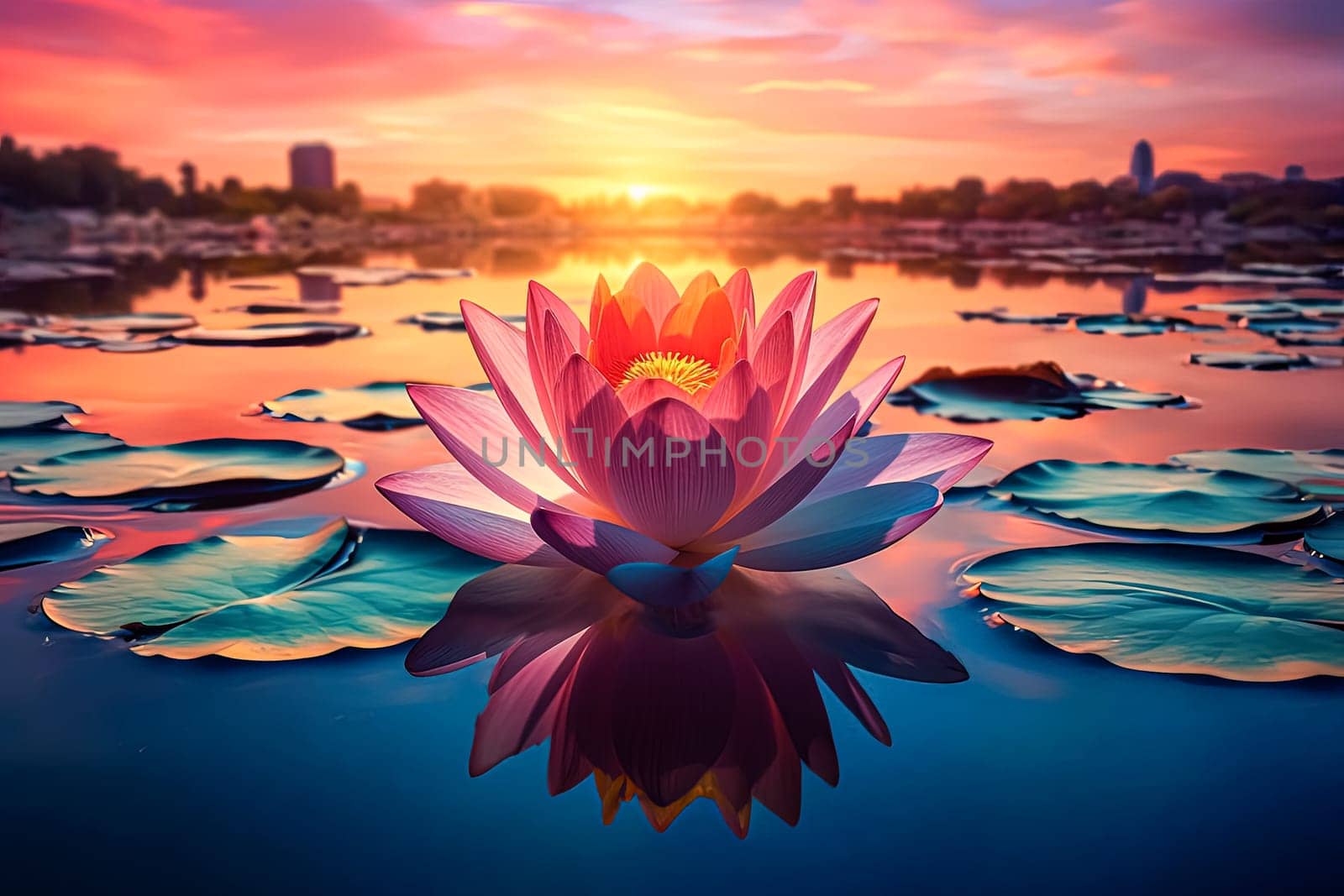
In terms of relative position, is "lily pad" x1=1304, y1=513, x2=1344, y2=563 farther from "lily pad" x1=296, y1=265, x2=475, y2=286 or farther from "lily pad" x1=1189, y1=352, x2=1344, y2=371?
"lily pad" x1=296, y1=265, x2=475, y2=286

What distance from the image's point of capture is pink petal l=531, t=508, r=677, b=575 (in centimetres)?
70

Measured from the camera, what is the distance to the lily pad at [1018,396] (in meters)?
1.72

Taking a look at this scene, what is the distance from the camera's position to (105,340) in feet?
8.78

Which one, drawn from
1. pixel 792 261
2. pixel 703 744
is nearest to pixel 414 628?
pixel 703 744

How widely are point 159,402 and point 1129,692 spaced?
1.81 meters

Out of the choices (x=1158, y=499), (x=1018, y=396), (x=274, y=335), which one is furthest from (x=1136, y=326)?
(x=274, y=335)

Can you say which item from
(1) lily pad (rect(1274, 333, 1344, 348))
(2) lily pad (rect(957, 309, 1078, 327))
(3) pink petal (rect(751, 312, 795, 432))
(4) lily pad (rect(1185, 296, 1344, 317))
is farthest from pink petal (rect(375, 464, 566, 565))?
(4) lily pad (rect(1185, 296, 1344, 317))

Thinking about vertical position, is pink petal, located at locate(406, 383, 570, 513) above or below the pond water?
above

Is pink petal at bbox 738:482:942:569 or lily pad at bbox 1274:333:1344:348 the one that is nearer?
pink petal at bbox 738:482:942:569

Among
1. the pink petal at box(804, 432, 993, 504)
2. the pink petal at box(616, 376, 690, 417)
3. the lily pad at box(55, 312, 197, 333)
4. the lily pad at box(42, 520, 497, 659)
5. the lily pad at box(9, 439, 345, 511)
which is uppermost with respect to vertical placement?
the pink petal at box(616, 376, 690, 417)

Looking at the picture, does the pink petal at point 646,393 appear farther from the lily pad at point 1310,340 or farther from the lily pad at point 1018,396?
the lily pad at point 1310,340

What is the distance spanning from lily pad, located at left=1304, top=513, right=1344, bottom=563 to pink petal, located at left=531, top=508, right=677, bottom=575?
2.10 ft

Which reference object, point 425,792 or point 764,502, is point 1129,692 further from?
point 425,792

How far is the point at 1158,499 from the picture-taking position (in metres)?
1.08
